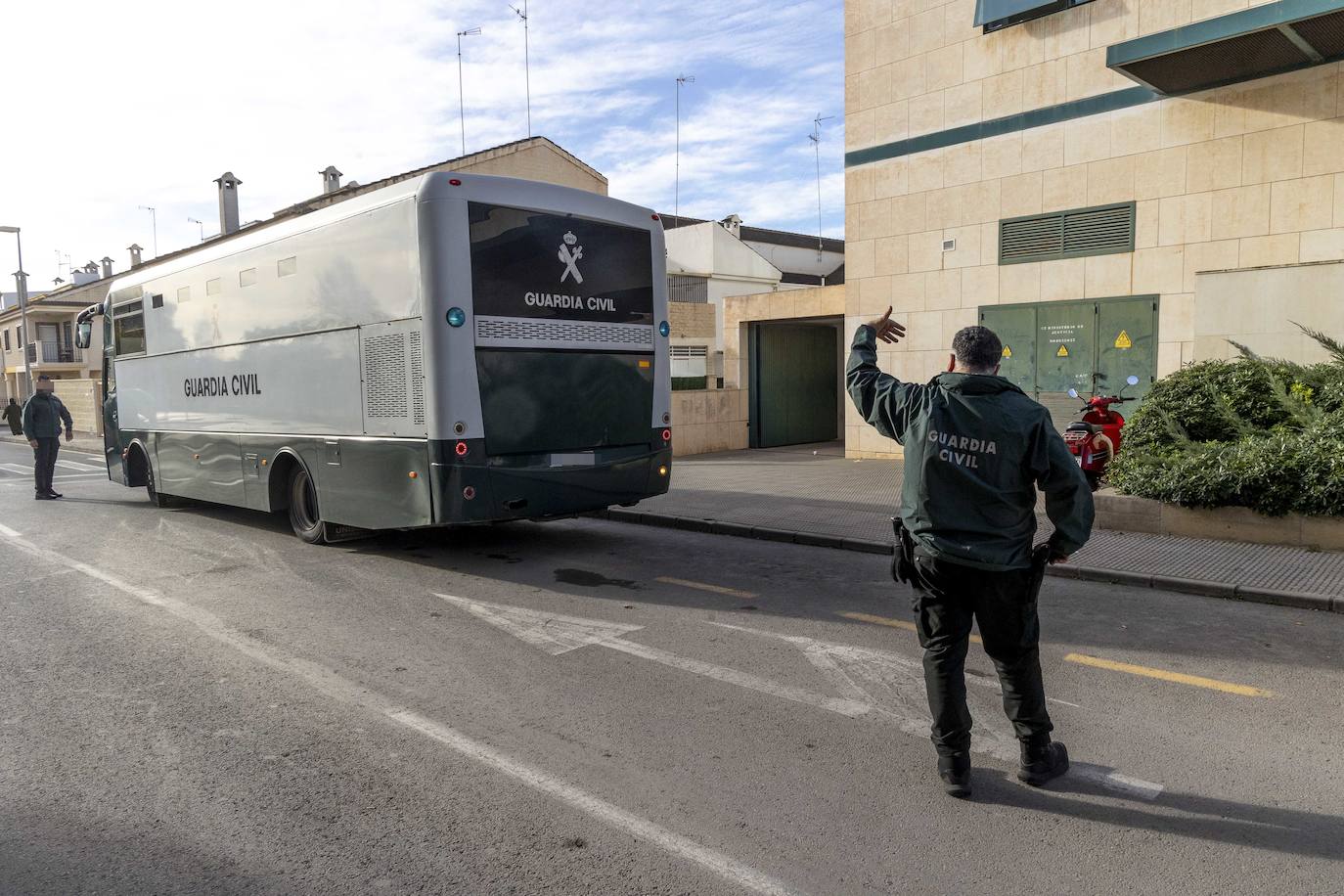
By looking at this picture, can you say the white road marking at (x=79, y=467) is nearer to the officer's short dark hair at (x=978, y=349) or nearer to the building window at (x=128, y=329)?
the building window at (x=128, y=329)

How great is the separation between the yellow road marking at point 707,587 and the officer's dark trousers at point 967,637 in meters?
3.47

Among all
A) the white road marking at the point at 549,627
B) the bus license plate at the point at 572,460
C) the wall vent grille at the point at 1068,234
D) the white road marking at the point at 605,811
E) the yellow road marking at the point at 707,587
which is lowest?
the yellow road marking at the point at 707,587

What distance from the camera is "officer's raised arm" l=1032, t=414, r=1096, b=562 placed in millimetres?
3652

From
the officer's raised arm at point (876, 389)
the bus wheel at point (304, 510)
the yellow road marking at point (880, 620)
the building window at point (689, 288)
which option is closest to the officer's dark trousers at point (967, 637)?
the officer's raised arm at point (876, 389)

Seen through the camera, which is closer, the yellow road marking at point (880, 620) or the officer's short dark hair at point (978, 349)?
the officer's short dark hair at point (978, 349)

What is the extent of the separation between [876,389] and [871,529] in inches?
225

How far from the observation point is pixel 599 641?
604cm

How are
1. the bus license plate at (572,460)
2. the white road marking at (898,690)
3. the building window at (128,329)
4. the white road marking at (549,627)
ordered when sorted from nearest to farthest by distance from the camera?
the white road marking at (898,690) → the white road marking at (549,627) → the bus license plate at (572,460) → the building window at (128,329)

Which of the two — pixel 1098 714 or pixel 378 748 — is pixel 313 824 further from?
pixel 1098 714

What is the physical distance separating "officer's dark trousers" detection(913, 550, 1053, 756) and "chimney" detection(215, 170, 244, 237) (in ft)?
136

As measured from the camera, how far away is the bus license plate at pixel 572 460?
27.6ft

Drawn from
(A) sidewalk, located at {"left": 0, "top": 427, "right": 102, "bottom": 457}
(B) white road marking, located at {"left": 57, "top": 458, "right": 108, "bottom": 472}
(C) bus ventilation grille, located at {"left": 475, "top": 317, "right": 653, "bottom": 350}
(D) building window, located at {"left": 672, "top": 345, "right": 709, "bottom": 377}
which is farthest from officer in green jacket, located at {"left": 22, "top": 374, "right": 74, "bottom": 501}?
(D) building window, located at {"left": 672, "top": 345, "right": 709, "bottom": 377}

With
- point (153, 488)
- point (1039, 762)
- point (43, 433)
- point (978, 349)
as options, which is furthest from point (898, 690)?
point (43, 433)

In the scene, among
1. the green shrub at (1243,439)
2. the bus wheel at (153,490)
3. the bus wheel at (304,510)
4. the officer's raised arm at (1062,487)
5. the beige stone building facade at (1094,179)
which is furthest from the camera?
the bus wheel at (153,490)
